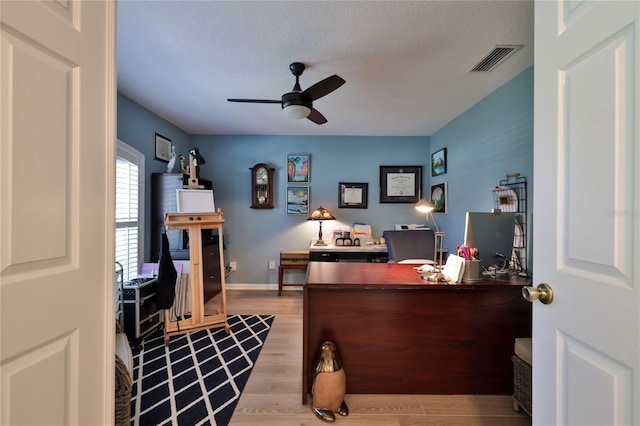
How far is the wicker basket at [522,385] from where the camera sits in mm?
1459

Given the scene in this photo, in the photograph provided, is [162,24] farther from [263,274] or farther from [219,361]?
[263,274]

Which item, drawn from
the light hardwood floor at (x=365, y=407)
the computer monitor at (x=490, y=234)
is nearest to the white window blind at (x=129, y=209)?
the light hardwood floor at (x=365, y=407)

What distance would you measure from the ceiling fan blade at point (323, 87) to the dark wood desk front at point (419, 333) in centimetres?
141

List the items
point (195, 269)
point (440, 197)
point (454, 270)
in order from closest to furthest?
point (454, 270) < point (195, 269) < point (440, 197)

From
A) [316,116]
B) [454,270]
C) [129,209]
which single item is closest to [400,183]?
[316,116]

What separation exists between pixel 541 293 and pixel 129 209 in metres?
3.42

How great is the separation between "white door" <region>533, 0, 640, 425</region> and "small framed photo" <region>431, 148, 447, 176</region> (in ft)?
9.19

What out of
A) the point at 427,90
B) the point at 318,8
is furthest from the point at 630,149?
the point at 427,90

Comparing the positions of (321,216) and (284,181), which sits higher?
(284,181)

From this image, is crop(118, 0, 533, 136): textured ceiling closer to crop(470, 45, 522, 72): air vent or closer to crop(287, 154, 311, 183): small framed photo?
crop(470, 45, 522, 72): air vent

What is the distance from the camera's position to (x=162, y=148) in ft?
10.8

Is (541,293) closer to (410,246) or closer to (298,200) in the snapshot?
(410,246)

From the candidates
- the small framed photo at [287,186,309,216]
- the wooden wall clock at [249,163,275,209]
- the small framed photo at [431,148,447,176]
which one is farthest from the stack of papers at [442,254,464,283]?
the wooden wall clock at [249,163,275,209]

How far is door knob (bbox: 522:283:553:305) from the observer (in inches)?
32.0
